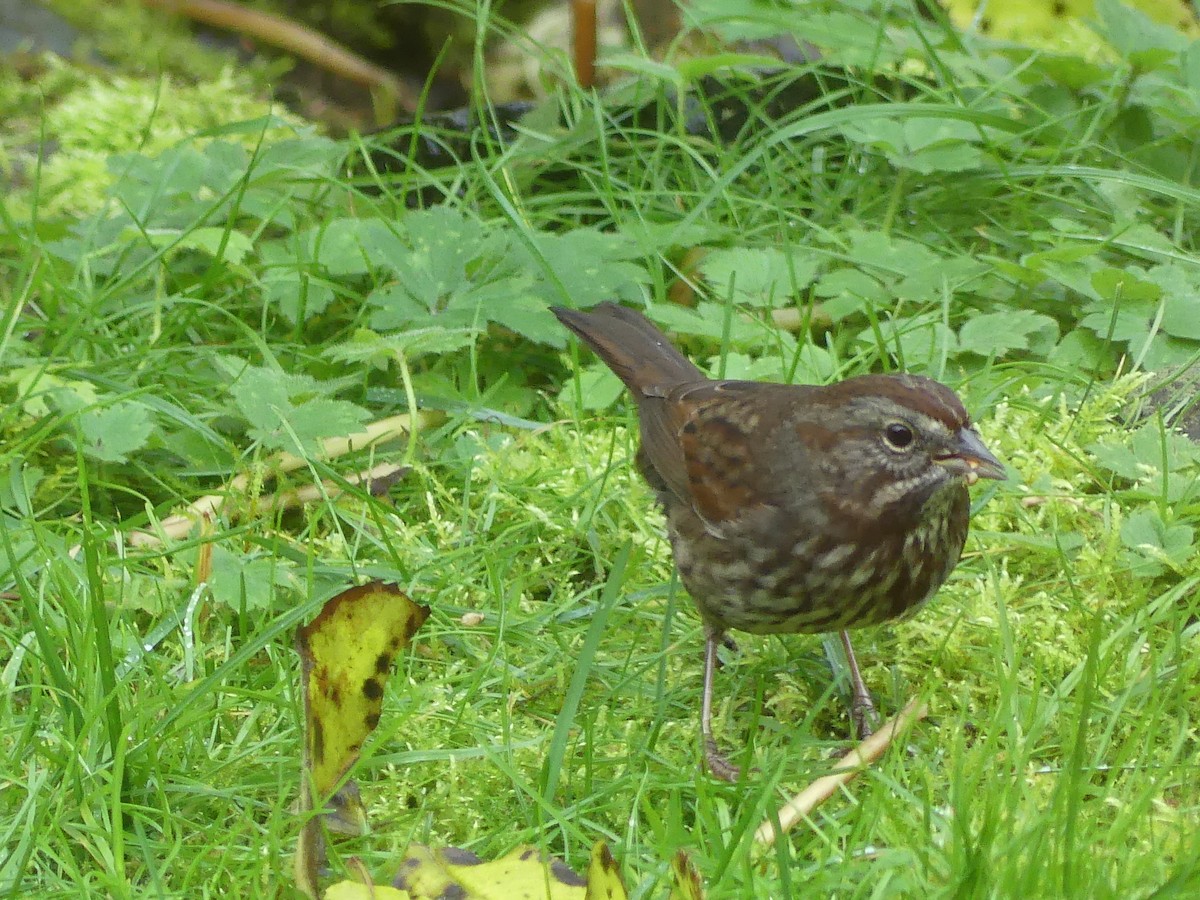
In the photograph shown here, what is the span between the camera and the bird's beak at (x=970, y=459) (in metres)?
2.56

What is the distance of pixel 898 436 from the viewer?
2629mm

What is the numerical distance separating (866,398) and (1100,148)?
208 centimetres

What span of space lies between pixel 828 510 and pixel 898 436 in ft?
0.63

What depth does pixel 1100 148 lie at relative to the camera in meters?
4.28

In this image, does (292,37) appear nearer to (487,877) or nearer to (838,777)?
(838,777)

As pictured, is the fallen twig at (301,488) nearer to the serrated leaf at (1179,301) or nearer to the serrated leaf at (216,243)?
the serrated leaf at (216,243)

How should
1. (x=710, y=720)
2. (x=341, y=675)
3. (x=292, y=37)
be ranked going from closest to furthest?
(x=341, y=675), (x=710, y=720), (x=292, y=37)

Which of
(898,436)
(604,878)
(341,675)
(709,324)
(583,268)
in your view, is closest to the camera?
(604,878)

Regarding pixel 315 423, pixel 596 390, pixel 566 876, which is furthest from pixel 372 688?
pixel 596 390

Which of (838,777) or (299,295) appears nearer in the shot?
(838,777)

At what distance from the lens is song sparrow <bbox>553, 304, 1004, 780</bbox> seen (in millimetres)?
2609

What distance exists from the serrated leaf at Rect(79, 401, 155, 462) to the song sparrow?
1.35 metres

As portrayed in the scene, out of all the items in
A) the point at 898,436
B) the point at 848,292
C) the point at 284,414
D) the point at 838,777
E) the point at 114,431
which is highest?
the point at 898,436

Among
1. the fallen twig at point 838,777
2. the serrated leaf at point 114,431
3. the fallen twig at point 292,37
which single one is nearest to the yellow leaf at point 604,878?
the fallen twig at point 838,777
